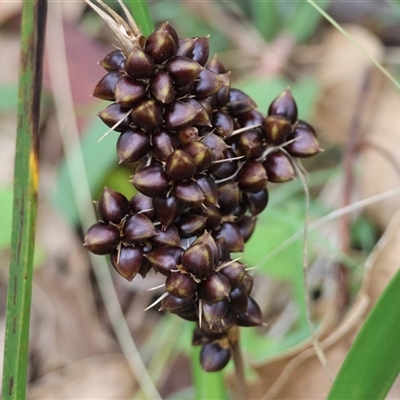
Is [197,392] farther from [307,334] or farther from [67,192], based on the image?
[67,192]

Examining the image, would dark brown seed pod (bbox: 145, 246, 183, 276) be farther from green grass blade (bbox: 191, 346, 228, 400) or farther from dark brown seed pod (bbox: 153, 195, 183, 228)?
green grass blade (bbox: 191, 346, 228, 400)

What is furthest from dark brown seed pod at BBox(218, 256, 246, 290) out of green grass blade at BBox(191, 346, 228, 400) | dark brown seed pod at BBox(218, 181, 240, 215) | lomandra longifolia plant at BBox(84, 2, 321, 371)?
green grass blade at BBox(191, 346, 228, 400)

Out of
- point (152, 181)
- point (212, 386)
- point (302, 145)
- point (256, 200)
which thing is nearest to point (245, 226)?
point (256, 200)

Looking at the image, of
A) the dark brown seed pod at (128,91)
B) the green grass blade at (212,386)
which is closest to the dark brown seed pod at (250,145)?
the dark brown seed pod at (128,91)

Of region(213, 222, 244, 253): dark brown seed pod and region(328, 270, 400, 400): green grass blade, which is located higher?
region(213, 222, 244, 253): dark brown seed pod

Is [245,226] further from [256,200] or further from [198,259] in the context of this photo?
[198,259]

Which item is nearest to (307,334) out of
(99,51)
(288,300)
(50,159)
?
(288,300)
